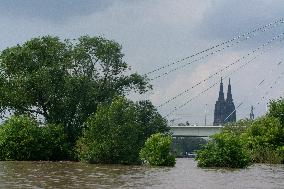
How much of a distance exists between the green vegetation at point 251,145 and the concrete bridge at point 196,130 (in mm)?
39429

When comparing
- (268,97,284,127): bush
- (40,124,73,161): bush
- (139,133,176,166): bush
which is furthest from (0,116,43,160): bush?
(268,97,284,127): bush

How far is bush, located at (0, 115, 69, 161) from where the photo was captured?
195 ft

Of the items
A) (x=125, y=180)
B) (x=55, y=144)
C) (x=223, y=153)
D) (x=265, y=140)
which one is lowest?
(x=125, y=180)

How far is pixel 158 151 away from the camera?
166 ft

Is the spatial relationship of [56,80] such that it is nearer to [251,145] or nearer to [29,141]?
[29,141]

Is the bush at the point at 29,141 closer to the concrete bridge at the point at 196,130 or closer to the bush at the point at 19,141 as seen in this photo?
the bush at the point at 19,141

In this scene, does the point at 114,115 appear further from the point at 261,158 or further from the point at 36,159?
the point at 261,158

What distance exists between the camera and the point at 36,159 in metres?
60.5

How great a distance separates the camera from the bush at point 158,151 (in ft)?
164

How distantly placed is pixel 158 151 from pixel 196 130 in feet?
241

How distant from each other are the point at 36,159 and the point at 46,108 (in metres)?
9.94

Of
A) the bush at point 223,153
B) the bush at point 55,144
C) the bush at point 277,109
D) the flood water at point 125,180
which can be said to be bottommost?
the flood water at point 125,180

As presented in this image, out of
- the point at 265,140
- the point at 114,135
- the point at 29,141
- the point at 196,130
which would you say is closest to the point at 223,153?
the point at 114,135

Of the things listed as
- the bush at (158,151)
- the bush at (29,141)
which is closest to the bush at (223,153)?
the bush at (158,151)
